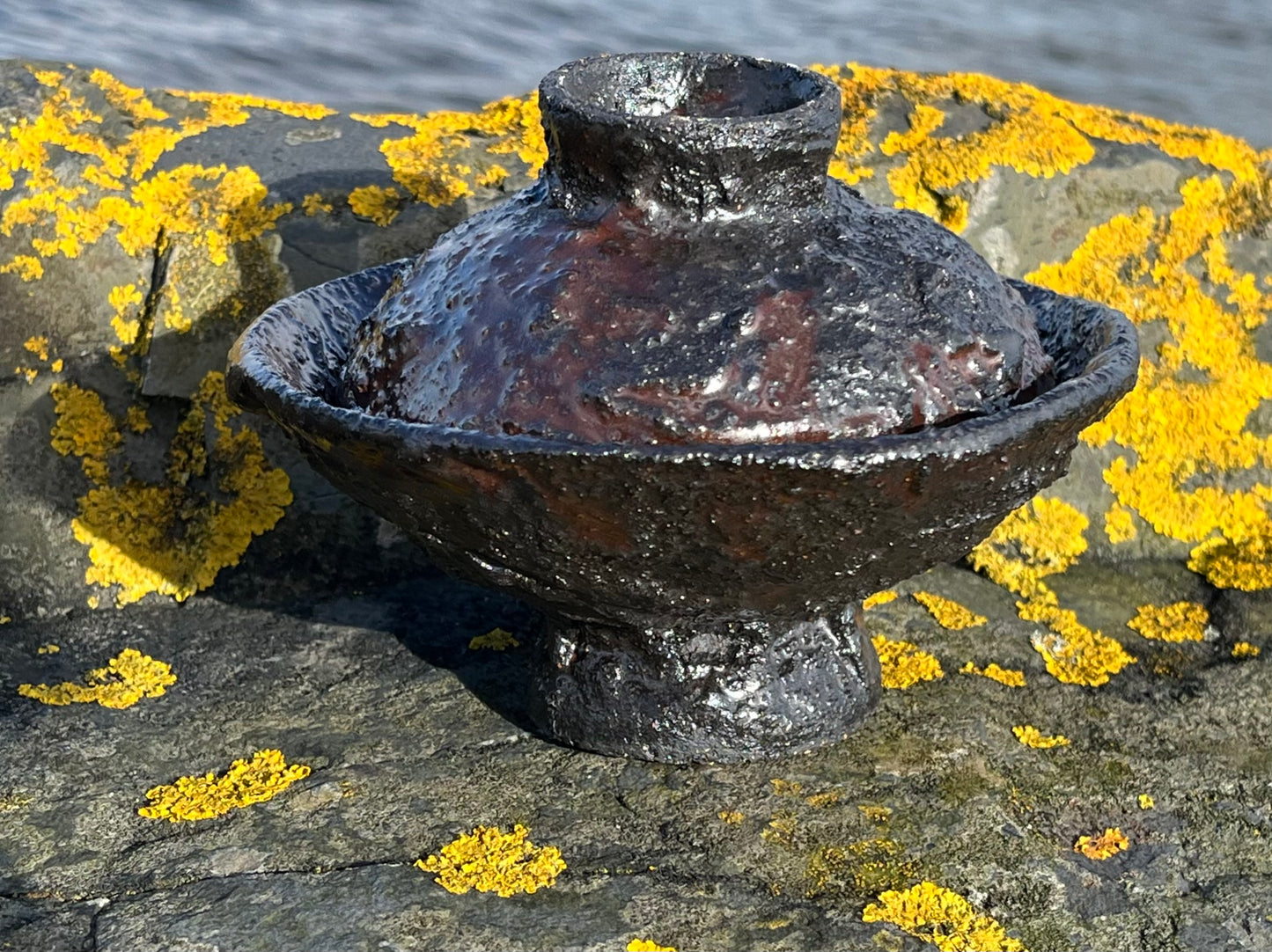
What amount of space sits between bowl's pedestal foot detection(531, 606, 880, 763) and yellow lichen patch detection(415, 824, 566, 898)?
316mm

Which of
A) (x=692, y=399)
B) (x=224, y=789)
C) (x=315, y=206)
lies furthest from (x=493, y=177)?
(x=224, y=789)

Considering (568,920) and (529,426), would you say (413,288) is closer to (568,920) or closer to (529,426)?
(529,426)

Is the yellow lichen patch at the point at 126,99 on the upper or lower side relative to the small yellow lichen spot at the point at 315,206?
upper

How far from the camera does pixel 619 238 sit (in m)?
2.64

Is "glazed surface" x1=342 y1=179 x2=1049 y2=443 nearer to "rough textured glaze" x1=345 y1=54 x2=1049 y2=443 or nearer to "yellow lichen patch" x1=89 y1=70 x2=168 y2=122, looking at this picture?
"rough textured glaze" x1=345 y1=54 x2=1049 y2=443

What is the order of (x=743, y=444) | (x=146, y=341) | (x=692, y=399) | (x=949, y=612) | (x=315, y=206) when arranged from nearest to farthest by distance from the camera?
1. (x=743, y=444)
2. (x=692, y=399)
3. (x=949, y=612)
4. (x=146, y=341)
5. (x=315, y=206)

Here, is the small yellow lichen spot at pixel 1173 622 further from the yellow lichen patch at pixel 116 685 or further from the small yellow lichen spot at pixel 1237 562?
the yellow lichen patch at pixel 116 685

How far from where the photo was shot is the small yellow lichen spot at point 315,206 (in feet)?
12.6

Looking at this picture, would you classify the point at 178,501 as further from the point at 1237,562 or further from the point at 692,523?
the point at 1237,562

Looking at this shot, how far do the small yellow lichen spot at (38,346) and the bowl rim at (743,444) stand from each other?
1.07 meters

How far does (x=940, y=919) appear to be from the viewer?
248 cm

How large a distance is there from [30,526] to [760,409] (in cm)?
208

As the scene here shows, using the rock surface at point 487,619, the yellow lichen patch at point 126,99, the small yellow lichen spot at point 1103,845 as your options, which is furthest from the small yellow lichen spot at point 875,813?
the yellow lichen patch at point 126,99

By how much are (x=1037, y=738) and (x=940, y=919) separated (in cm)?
70
